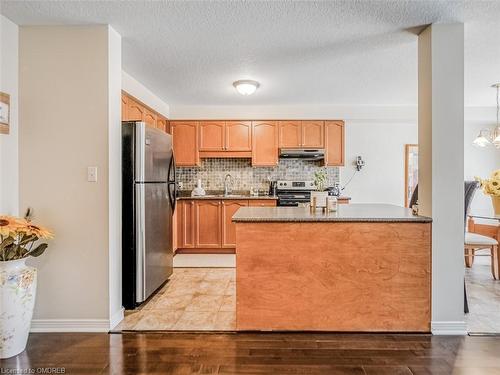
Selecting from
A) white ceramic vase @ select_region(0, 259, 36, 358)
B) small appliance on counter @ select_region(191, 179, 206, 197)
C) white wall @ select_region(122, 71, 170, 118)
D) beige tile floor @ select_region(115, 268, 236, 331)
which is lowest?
beige tile floor @ select_region(115, 268, 236, 331)

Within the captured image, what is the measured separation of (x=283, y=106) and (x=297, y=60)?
2.08 meters

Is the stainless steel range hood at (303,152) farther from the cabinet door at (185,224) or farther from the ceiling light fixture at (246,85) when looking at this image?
the cabinet door at (185,224)

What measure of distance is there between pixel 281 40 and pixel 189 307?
2442 mm

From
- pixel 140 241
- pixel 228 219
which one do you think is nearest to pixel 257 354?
pixel 140 241

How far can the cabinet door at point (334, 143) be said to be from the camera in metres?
5.33

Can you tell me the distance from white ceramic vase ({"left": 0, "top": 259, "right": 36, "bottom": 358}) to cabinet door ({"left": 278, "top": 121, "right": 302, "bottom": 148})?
12.9 ft

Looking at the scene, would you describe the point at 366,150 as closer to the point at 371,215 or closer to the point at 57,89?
the point at 371,215

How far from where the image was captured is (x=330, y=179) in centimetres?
568

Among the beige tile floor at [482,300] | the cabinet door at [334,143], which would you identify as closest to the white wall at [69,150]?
the beige tile floor at [482,300]

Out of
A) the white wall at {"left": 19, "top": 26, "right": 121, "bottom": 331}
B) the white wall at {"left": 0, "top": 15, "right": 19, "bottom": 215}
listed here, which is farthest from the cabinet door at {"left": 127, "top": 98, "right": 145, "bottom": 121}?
the white wall at {"left": 0, "top": 15, "right": 19, "bottom": 215}

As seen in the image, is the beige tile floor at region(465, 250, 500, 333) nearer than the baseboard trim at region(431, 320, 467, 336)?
No

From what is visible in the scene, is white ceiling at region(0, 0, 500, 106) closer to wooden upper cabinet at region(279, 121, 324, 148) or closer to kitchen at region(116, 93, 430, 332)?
kitchen at region(116, 93, 430, 332)

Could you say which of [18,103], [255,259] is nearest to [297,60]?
[255,259]

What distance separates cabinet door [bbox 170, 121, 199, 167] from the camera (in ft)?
17.6
